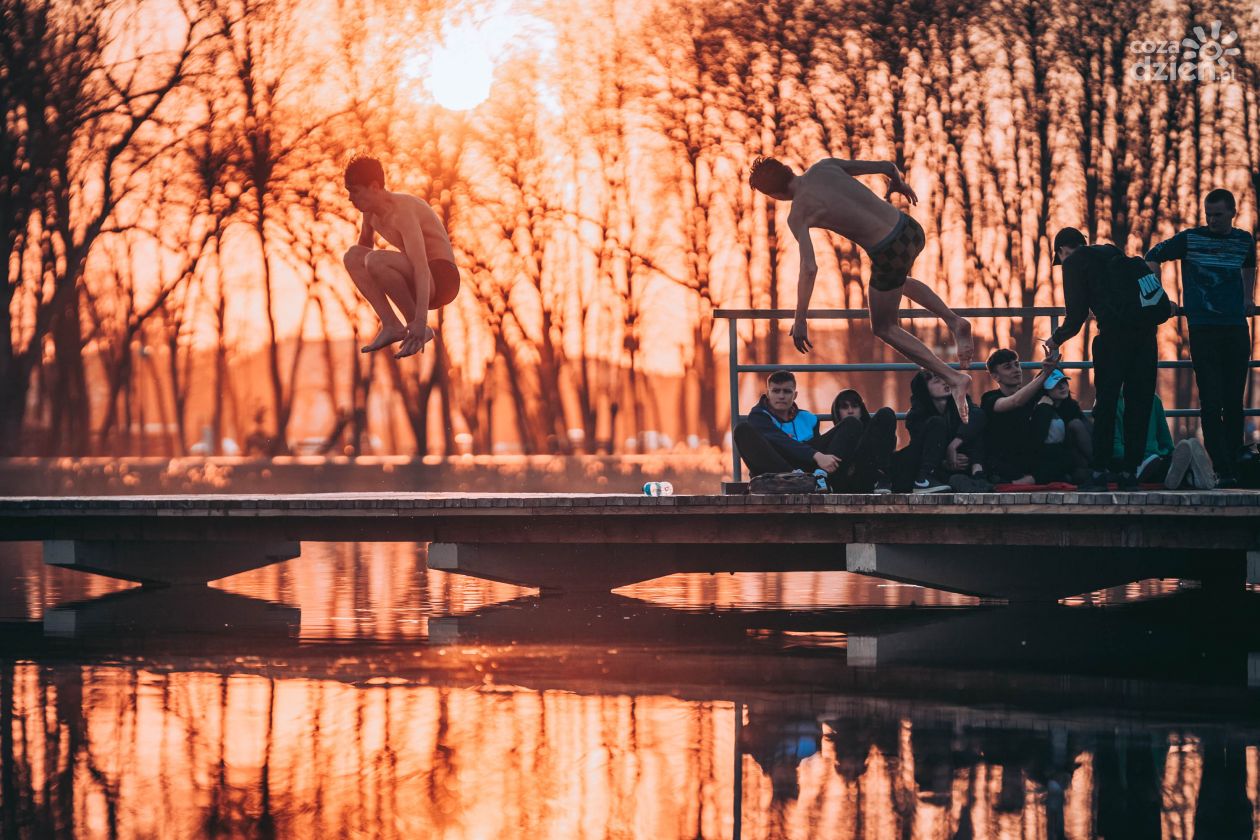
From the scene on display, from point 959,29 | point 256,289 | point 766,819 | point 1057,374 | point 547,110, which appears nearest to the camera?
point 766,819

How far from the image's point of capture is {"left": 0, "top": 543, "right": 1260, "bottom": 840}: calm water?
5316mm

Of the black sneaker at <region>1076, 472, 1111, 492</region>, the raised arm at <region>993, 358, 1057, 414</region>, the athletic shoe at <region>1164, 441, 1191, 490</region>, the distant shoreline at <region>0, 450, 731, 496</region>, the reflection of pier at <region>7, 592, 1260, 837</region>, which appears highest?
the raised arm at <region>993, 358, 1057, 414</region>

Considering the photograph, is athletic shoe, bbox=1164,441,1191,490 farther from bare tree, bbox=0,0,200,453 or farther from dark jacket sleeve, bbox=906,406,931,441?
bare tree, bbox=0,0,200,453

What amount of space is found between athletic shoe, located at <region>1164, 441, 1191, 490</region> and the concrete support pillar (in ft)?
26.0

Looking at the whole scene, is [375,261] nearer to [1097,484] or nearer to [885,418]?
[885,418]

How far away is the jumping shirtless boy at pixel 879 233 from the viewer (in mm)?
10648

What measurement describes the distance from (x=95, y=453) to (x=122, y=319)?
2705 millimetres

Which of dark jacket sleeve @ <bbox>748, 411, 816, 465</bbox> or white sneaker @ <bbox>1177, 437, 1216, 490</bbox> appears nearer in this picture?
white sneaker @ <bbox>1177, 437, 1216, 490</bbox>

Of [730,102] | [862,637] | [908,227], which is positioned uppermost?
[730,102]

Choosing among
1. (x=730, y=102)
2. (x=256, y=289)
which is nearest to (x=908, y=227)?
(x=730, y=102)

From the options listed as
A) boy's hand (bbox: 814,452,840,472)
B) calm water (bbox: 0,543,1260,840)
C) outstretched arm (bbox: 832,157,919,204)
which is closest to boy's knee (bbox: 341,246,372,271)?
calm water (bbox: 0,543,1260,840)

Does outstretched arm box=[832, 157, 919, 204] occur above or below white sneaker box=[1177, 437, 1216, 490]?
above

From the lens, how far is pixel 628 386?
1314 inches

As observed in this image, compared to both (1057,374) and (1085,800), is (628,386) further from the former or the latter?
(1085,800)
